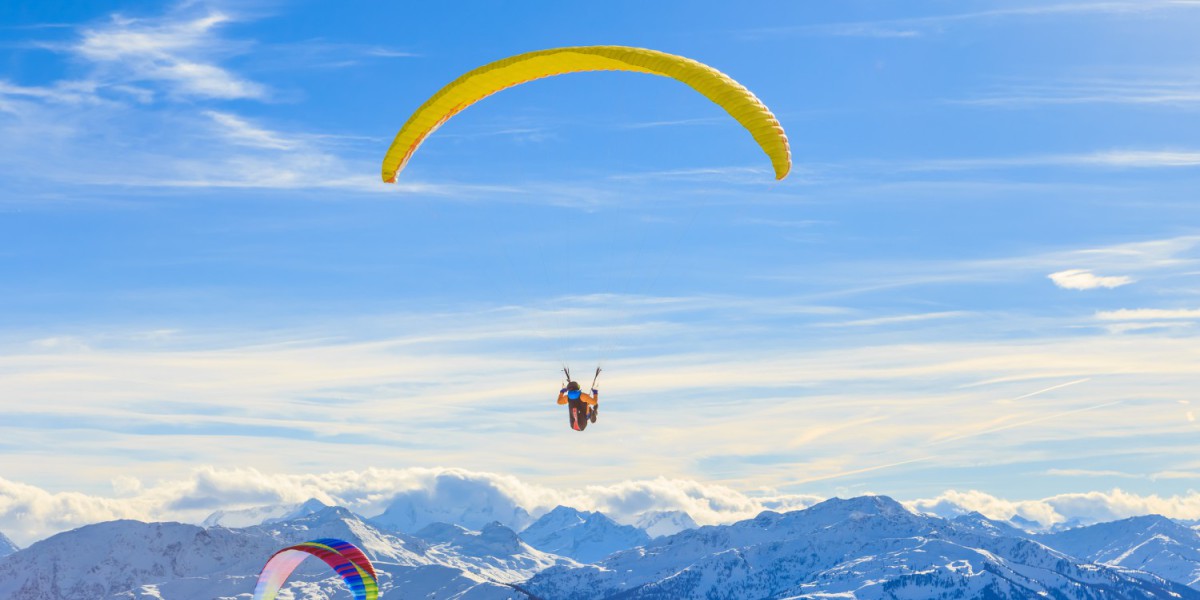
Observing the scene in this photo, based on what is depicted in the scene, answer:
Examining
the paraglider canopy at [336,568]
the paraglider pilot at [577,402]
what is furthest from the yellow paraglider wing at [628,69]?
the paraglider canopy at [336,568]

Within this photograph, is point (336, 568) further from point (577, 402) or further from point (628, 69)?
point (628, 69)

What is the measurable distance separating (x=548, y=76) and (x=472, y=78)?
2.81 m

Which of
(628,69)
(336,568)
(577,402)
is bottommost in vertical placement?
(336,568)

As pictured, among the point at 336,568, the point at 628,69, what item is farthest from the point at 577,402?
the point at 336,568

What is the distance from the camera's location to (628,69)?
42.9m

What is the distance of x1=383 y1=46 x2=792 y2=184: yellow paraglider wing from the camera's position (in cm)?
4156

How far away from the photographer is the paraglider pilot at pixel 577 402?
4719 centimetres

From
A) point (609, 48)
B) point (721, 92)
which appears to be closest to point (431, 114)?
point (609, 48)

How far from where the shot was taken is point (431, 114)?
151 feet

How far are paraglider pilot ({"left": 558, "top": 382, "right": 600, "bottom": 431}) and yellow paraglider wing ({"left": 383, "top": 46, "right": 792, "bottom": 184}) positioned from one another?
11.8 meters

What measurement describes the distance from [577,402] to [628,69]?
1296 centimetres

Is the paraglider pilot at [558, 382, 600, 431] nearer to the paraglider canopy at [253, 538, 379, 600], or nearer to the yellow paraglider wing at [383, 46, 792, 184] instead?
the yellow paraglider wing at [383, 46, 792, 184]

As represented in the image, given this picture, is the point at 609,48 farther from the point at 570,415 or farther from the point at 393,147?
the point at 570,415

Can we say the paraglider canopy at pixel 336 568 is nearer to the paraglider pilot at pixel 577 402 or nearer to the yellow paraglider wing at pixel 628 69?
the paraglider pilot at pixel 577 402
